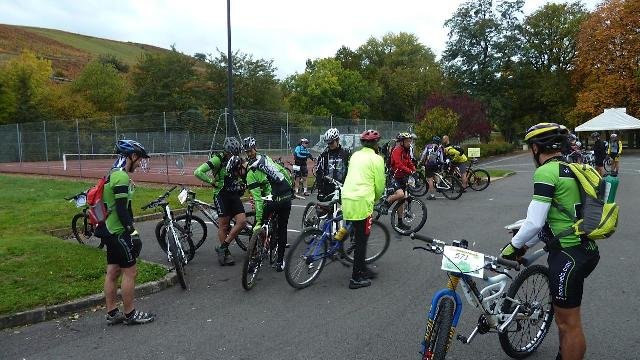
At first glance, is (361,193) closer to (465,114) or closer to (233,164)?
(233,164)

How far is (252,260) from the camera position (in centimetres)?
610

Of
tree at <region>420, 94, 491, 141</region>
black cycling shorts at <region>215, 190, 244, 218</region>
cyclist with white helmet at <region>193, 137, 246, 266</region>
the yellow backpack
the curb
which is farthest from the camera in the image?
tree at <region>420, 94, 491, 141</region>

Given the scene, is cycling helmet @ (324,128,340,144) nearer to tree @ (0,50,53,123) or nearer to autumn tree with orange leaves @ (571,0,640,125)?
autumn tree with orange leaves @ (571,0,640,125)

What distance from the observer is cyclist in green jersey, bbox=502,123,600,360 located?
3.25m

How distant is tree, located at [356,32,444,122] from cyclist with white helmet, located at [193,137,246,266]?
49.8 metres

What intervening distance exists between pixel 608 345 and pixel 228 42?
48.5ft

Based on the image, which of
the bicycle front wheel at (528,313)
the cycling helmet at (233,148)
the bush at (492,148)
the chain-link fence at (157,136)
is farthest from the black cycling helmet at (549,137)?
the bush at (492,148)

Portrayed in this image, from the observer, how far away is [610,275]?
6250 millimetres

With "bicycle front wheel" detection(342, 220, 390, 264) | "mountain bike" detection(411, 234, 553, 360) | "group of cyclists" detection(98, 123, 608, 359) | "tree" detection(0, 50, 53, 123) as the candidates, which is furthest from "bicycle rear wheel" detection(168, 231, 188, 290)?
"tree" detection(0, 50, 53, 123)

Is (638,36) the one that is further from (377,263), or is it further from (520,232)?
(520,232)

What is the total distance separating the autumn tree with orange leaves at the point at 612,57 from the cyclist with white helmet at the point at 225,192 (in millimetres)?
39882

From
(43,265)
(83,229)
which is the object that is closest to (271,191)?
(43,265)

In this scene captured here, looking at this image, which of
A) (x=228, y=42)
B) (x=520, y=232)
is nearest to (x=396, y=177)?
(x=520, y=232)

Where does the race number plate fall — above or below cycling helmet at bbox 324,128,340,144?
below
